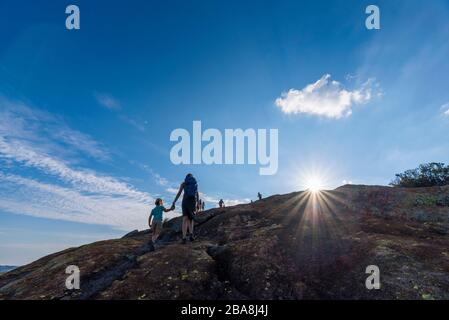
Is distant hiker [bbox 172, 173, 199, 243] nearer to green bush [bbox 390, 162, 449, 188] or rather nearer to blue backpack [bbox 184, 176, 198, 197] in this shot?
blue backpack [bbox 184, 176, 198, 197]

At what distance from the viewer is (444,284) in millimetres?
12359

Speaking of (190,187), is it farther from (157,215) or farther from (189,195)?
(157,215)

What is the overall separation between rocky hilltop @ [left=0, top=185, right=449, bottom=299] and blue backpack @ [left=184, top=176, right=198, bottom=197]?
3.50 metres

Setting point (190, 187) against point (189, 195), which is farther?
point (190, 187)

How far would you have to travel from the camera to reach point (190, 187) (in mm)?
20172

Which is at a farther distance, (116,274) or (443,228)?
(443,228)

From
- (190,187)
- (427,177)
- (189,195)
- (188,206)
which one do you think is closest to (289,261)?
(188,206)

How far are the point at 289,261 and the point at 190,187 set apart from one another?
316 inches

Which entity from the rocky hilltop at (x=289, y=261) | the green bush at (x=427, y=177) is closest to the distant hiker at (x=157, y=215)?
the rocky hilltop at (x=289, y=261)

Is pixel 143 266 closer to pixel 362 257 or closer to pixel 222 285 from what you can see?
pixel 222 285

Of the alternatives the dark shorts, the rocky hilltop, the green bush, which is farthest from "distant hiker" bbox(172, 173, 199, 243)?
the green bush
